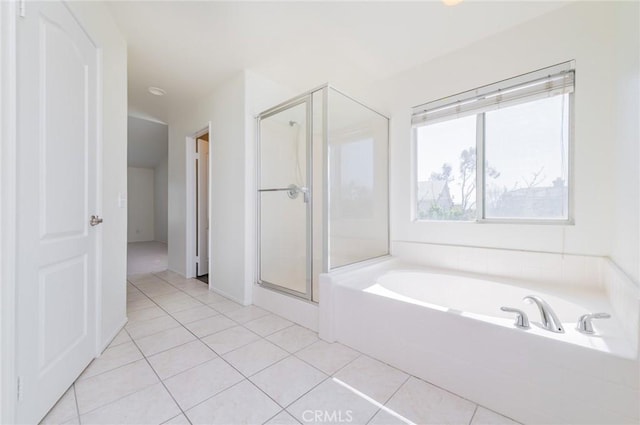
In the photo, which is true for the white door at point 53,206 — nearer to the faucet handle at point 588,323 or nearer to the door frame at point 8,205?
the door frame at point 8,205

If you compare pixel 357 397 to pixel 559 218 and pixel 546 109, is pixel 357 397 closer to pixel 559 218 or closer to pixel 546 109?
pixel 559 218

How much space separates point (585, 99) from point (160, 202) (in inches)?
357

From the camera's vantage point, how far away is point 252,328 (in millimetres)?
1991

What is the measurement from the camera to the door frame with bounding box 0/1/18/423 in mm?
903

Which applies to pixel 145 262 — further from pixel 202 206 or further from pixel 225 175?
pixel 225 175

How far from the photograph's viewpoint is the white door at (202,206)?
3.58 meters

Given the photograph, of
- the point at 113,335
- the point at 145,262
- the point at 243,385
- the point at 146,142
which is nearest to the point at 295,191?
the point at 243,385

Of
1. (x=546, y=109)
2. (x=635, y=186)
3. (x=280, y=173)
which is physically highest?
(x=546, y=109)

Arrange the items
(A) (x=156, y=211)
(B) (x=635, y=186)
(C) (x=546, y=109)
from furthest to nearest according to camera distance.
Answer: (A) (x=156, y=211) → (C) (x=546, y=109) → (B) (x=635, y=186)

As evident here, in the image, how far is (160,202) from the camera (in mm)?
7574

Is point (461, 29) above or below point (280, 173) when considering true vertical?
above

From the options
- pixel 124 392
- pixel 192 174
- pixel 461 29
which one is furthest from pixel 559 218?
pixel 192 174

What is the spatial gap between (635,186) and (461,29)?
1.60 meters

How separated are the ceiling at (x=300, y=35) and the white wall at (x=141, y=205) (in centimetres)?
594
